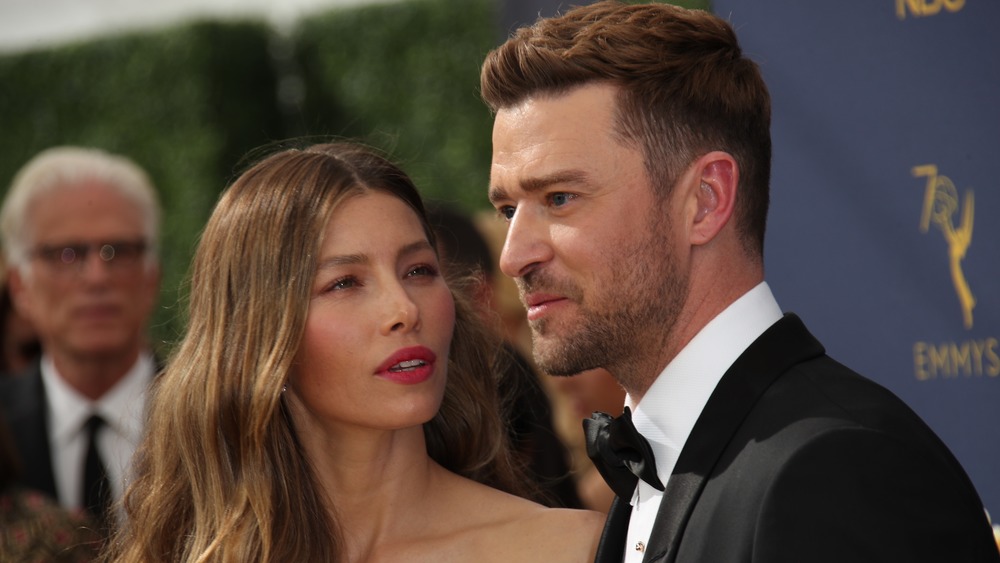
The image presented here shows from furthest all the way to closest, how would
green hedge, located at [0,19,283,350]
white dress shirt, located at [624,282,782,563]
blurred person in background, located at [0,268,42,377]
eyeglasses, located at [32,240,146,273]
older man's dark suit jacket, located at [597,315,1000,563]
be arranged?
green hedge, located at [0,19,283,350] < blurred person in background, located at [0,268,42,377] < eyeglasses, located at [32,240,146,273] < white dress shirt, located at [624,282,782,563] < older man's dark suit jacket, located at [597,315,1000,563]

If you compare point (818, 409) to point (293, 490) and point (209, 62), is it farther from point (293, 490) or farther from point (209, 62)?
point (209, 62)

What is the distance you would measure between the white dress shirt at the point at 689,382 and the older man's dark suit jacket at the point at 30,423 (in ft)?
8.79

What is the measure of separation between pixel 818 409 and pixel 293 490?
54.1 inches

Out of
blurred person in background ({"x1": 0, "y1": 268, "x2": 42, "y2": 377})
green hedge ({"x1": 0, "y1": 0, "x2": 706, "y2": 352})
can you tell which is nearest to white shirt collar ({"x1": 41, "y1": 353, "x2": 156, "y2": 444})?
blurred person in background ({"x1": 0, "y1": 268, "x2": 42, "y2": 377})

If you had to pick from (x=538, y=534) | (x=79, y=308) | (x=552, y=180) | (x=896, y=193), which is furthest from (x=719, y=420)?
(x=79, y=308)

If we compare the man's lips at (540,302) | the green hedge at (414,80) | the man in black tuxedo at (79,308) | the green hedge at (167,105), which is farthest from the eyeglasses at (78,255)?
the green hedge at (167,105)

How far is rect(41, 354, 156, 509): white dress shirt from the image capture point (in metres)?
4.36

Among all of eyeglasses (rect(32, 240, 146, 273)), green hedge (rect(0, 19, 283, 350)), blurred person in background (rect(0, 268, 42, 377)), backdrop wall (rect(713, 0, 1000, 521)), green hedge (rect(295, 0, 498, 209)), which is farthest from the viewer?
green hedge (rect(0, 19, 283, 350))

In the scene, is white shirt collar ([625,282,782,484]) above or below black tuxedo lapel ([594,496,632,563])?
above

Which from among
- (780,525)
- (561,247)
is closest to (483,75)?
(561,247)

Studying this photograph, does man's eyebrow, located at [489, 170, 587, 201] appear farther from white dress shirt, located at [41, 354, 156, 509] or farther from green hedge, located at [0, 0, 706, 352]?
green hedge, located at [0, 0, 706, 352]

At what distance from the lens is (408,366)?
2.83 m

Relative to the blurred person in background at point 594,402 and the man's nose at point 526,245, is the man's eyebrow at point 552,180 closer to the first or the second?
the man's nose at point 526,245

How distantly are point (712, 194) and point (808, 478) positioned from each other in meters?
0.66
